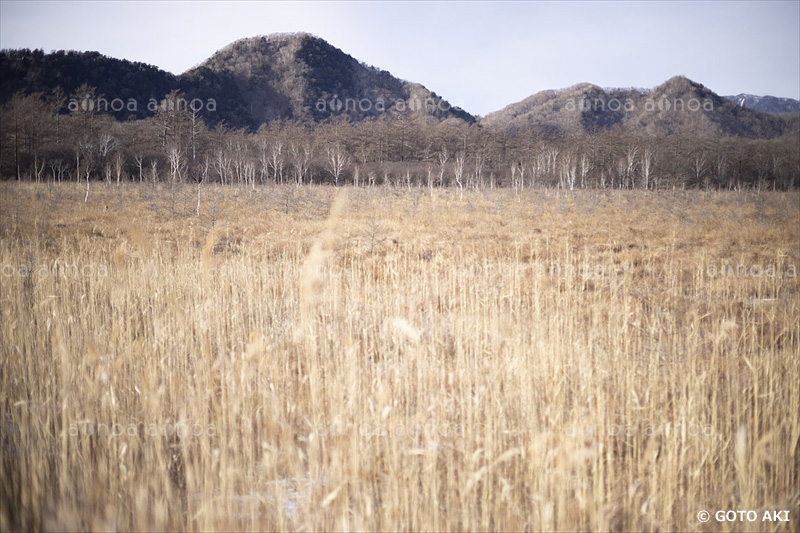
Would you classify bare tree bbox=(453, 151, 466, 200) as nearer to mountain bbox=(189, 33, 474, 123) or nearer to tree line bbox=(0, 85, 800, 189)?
tree line bbox=(0, 85, 800, 189)

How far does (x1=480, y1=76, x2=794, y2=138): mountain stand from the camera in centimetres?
9419

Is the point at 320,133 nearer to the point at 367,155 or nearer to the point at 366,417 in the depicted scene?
the point at 367,155

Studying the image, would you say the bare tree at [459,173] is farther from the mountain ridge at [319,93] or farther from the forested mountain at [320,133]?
the mountain ridge at [319,93]

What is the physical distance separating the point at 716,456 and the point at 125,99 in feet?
333

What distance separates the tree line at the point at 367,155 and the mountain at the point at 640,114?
1952cm

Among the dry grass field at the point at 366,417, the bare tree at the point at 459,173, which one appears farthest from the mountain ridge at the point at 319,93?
the dry grass field at the point at 366,417

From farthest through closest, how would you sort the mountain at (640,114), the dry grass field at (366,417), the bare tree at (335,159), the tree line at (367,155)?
the mountain at (640,114) → the bare tree at (335,159) → the tree line at (367,155) → the dry grass field at (366,417)

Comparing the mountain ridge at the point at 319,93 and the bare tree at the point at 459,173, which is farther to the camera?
the mountain ridge at the point at 319,93

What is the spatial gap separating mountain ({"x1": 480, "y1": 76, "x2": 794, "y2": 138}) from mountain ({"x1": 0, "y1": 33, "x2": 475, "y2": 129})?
29508 mm

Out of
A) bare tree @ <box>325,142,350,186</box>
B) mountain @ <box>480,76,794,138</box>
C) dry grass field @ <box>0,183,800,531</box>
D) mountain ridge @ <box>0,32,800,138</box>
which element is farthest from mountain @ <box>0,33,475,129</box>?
dry grass field @ <box>0,183,800,531</box>

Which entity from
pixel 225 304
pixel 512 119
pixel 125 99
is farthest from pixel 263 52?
pixel 225 304

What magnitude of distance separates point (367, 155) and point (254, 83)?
76944 millimetres

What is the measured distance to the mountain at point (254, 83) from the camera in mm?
74312

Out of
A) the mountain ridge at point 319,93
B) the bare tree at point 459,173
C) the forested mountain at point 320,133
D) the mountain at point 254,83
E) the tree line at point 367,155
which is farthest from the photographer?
the mountain ridge at point 319,93
